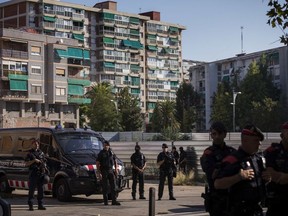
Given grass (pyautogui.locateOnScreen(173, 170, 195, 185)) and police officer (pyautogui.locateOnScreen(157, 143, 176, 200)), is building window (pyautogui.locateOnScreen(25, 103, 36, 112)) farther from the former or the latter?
police officer (pyautogui.locateOnScreen(157, 143, 176, 200))

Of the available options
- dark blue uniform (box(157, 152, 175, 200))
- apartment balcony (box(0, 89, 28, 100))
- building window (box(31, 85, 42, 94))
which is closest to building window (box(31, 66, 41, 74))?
building window (box(31, 85, 42, 94))

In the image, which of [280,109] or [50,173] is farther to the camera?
[280,109]

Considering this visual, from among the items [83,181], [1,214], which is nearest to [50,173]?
[83,181]

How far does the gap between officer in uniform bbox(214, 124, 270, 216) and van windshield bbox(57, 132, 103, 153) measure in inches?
483

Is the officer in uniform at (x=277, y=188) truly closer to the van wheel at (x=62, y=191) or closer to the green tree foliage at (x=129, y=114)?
the van wheel at (x=62, y=191)

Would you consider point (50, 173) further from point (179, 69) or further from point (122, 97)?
point (179, 69)

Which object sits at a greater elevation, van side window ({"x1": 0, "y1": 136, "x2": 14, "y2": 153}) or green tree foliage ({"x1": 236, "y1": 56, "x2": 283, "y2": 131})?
green tree foliage ({"x1": 236, "y1": 56, "x2": 283, "y2": 131})

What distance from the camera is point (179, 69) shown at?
126188 mm

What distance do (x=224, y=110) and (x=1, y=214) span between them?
82937 mm

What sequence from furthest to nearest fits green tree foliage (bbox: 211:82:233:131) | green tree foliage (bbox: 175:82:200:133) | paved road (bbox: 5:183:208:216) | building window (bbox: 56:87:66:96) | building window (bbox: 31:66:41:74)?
green tree foliage (bbox: 175:82:200:133)
green tree foliage (bbox: 211:82:233:131)
building window (bbox: 56:87:66:96)
building window (bbox: 31:66:41:74)
paved road (bbox: 5:183:208:216)

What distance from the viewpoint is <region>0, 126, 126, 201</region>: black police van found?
55.5ft

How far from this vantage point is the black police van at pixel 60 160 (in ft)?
55.5

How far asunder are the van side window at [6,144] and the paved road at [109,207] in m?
1.57

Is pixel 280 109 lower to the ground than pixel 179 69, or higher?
lower
